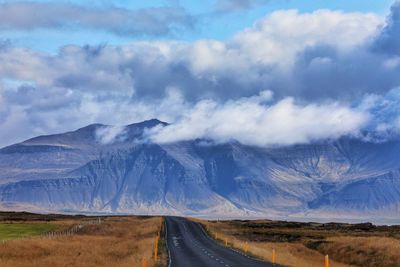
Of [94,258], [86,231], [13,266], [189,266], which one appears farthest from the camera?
[86,231]

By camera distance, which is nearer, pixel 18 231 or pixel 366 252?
pixel 366 252

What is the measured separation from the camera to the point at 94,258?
5519cm

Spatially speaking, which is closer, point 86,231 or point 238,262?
point 238,262

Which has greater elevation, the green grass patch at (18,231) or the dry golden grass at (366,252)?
the green grass patch at (18,231)

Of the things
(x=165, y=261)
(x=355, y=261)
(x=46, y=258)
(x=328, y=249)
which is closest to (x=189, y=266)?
(x=165, y=261)

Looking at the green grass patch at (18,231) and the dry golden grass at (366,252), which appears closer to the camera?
the dry golden grass at (366,252)

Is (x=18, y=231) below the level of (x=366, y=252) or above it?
above

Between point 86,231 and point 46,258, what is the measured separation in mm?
60651

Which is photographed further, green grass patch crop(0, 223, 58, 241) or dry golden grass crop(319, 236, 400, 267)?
green grass patch crop(0, 223, 58, 241)

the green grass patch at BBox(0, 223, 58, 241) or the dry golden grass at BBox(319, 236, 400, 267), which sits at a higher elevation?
the green grass patch at BBox(0, 223, 58, 241)

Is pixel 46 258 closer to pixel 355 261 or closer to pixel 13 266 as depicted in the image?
pixel 13 266

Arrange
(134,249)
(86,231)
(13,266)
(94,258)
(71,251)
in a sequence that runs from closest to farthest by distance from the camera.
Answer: (13,266), (94,258), (71,251), (134,249), (86,231)

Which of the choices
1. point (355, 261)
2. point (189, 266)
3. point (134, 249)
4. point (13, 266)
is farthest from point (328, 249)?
point (13, 266)

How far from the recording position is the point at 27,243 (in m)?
65.2
